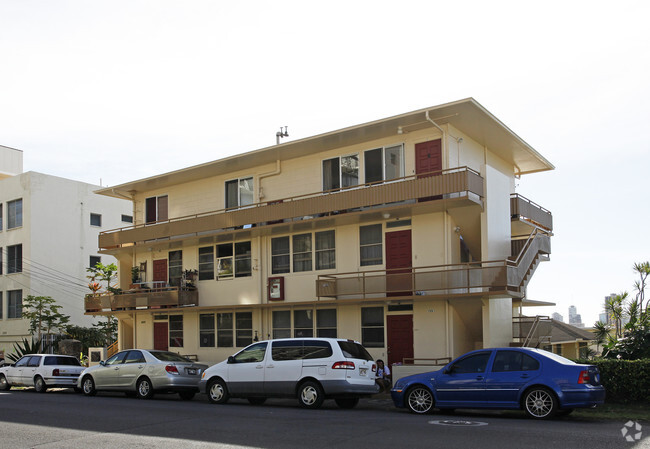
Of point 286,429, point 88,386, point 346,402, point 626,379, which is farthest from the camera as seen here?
point 88,386

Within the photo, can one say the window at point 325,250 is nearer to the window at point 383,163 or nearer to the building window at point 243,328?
the window at point 383,163

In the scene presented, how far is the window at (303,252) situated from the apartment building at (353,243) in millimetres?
48

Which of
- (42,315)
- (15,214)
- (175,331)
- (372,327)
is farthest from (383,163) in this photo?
(15,214)

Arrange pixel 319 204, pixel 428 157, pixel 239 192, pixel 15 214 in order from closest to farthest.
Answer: pixel 428 157 < pixel 319 204 < pixel 239 192 < pixel 15 214

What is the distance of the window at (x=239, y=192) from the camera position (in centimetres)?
2748

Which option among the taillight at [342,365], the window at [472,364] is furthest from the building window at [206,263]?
the window at [472,364]

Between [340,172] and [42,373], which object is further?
[340,172]

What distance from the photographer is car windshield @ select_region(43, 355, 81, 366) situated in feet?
79.2

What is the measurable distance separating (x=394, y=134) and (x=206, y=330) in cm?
1144

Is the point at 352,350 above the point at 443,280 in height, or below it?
below

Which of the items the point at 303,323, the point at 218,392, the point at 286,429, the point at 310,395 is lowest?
the point at 218,392

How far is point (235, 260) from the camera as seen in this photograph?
89.6 feet

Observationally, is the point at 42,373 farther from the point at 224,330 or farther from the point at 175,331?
the point at 224,330

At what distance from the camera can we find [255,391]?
16922 mm
